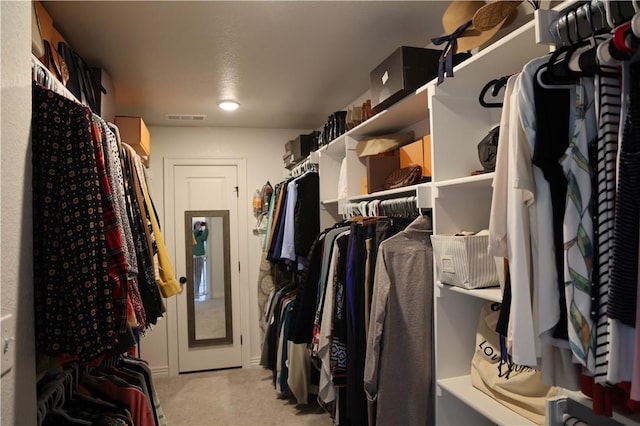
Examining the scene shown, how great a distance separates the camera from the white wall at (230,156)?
3939 mm

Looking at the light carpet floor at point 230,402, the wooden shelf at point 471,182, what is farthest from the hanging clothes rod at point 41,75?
the light carpet floor at point 230,402

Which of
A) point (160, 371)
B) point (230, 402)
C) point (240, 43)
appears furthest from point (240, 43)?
point (160, 371)

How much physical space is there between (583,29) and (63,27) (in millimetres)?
2117

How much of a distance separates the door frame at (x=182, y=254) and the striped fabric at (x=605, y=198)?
11.8ft

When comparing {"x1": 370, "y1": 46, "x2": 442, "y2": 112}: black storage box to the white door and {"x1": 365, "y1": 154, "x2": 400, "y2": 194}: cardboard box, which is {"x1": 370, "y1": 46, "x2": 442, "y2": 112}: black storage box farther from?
the white door

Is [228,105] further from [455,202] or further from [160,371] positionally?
[160,371]

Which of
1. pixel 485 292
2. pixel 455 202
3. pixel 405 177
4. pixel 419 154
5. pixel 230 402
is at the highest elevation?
pixel 419 154

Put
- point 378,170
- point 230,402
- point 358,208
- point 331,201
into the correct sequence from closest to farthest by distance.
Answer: point 378,170 → point 358,208 → point 331,201 → point 230,402

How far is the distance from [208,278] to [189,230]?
Result: 1.67 feet

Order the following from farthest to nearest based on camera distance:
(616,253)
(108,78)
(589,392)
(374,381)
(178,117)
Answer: (178,117)
(108,78)
(374,381)
(589,392)
(616,253)

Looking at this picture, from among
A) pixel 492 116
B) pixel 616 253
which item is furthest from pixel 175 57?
pixel 616 253

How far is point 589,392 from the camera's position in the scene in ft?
2.81

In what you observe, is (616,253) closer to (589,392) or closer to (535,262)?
(535,262)

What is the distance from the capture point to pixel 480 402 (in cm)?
148
